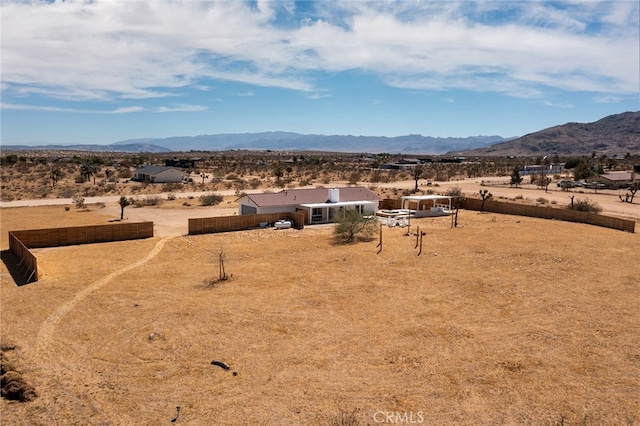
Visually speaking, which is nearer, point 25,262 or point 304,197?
point 25,262

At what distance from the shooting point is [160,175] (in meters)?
79.8

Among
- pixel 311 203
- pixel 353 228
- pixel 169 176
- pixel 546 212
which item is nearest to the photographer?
pixel 353 228

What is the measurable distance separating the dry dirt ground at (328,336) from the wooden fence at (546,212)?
10.8 m

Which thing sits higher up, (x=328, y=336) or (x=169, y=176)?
(x=169, y=176)

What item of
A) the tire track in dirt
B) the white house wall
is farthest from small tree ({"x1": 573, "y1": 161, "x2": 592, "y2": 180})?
the tire track in dirt

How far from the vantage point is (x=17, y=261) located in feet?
97.4

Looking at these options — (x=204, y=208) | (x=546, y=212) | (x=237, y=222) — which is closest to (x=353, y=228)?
(x=237, y=222)

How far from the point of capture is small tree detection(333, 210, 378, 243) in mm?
36844

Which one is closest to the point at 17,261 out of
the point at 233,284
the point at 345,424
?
the point at 233,284

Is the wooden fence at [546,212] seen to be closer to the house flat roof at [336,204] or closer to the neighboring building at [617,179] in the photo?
the house flat roof at [336,204]

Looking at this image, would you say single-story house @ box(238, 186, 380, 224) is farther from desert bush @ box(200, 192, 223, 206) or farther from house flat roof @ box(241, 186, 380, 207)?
desert bush @ box(200, 192, 223, 206)

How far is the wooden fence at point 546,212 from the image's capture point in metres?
41.5

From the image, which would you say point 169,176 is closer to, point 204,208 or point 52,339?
point 204,208

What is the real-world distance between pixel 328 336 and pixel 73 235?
77.2 ft
